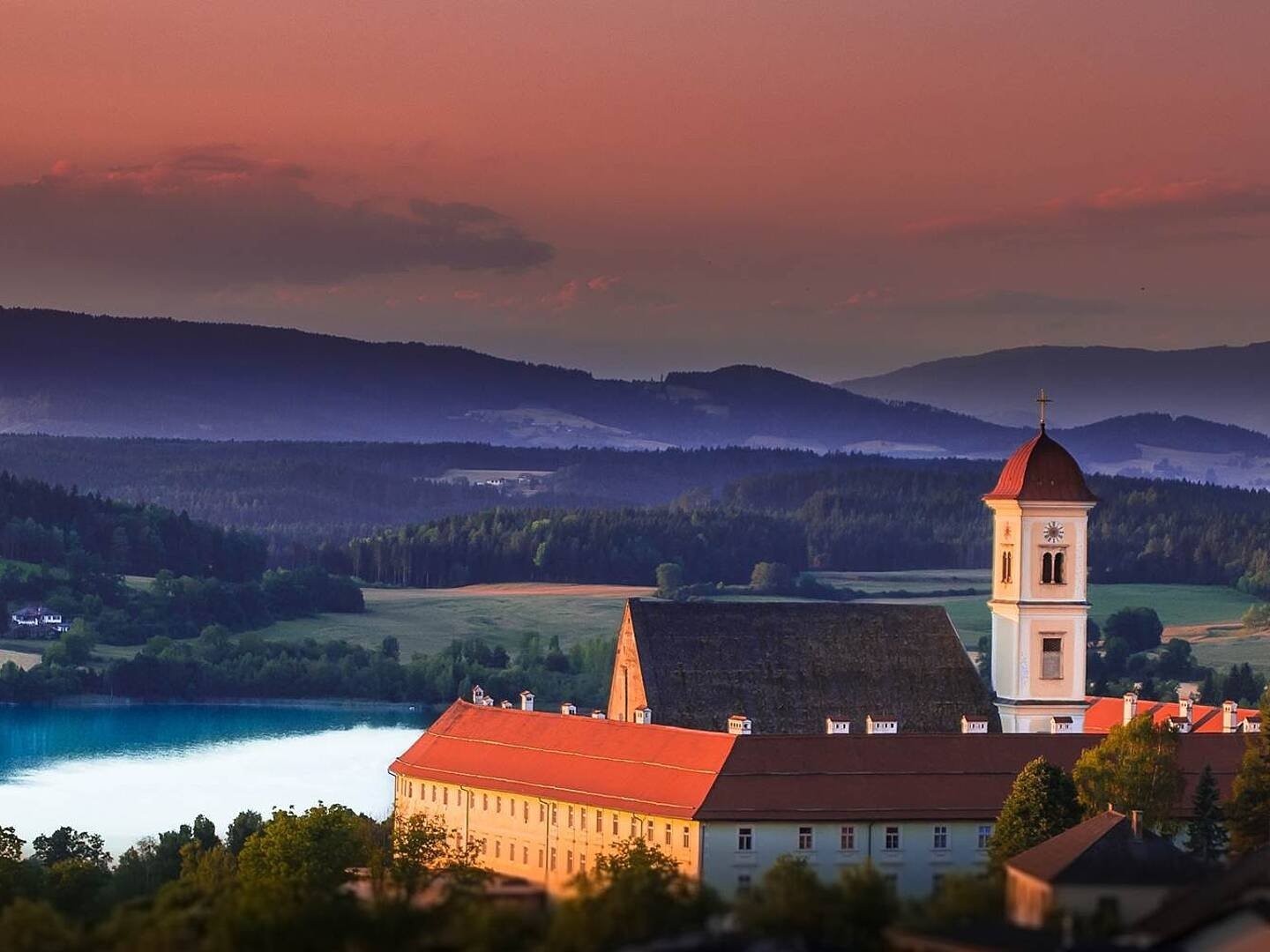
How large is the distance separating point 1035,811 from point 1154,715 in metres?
19.9

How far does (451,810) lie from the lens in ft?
321

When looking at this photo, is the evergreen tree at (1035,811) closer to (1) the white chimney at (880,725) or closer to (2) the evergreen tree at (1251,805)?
(2) the evergreen tree at (1251,805)

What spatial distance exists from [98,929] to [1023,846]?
Answer: 3067cm

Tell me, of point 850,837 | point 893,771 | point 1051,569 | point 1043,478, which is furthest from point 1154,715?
point 850,837

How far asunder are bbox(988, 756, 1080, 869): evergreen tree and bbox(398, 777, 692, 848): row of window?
861 cm

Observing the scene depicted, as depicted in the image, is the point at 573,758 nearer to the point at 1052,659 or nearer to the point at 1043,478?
the point at 1052,659

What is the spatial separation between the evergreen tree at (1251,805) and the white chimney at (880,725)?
12087 mm

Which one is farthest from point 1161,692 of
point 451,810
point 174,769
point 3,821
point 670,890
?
point 670,890

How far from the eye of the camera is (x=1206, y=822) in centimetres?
8400

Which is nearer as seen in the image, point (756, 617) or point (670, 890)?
point (670, 890)

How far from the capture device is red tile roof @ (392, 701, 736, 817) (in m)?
91.2

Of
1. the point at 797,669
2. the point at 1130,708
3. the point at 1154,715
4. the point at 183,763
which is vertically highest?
the point at 797,669

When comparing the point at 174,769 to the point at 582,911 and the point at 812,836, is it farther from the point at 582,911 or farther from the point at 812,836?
the point at 582,911

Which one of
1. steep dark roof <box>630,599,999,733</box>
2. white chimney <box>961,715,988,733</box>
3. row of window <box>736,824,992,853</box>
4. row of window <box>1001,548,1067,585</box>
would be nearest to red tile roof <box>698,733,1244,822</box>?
row of window <box>736,824,992,853</box>
